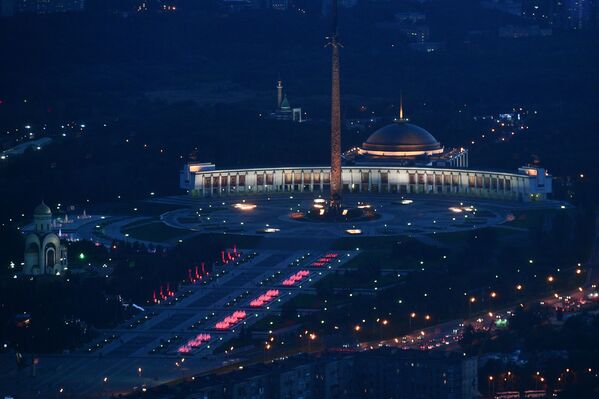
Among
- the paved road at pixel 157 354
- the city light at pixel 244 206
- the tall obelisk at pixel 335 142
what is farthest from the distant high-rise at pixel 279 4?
the paved road at pixel 157 354

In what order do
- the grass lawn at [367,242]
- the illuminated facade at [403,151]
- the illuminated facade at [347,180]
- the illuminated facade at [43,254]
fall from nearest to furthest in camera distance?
1. the illuminated facade at [43,254]
2. the grass lawn at [367,242]
3. the illuminated facade at [347,180]
4. the illuminated facade at [403,151]

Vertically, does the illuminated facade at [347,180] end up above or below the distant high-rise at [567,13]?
below

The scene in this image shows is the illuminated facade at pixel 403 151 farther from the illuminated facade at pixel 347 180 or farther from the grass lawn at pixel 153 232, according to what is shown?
the grass lawn at pixel 153 232

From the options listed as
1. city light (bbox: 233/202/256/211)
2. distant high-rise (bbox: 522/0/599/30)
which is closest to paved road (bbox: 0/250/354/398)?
city light (bbox: 233/202/256/211)

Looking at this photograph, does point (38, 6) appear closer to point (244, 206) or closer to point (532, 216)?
point (244, 206)

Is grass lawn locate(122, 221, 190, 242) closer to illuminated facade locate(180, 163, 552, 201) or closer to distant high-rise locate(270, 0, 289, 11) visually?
illuminated facade locate(180, 163, 552, 201)

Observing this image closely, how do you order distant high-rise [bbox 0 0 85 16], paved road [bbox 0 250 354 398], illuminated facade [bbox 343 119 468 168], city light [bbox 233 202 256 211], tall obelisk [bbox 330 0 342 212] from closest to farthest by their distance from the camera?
1. paved road [bbox 0 250 354 398]
2. tall obelisk [bbox 330 0 342 212]
3. city light [bbox 233 202 256 211]
4. illuminated facade [bbox 343 119 468 168]
5. distant high-rise [bbox 0 0 85 16]

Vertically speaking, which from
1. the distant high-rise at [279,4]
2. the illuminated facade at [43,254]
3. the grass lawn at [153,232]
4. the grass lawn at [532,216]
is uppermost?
the distant high-rise at [279,4]

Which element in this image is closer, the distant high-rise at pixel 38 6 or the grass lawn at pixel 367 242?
the grass lawn at pixel 367 242

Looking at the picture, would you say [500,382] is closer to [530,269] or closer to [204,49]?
[530,269]

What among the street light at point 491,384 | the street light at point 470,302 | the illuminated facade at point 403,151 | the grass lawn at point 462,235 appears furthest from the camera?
the illuminated facade at point 403,151
